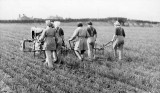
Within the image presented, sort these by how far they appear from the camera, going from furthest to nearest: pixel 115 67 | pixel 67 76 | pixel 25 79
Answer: pixel 115 67 → pixel 67 76 → pixel 25 79

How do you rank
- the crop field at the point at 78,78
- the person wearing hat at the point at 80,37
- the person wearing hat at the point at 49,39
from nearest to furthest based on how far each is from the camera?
the crop field at the point at 78,78 → the person wearing hat at the point at 49,39 → the person wearing hat at the point at 80,37

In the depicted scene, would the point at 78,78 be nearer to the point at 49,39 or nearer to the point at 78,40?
the point at 49,39

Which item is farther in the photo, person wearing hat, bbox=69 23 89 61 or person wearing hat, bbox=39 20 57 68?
person wearing hat, bbox=69 23 89 61

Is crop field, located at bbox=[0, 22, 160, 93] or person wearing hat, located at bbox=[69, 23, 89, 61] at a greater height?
person wearing hat, located at bbox=[69, 23, 89, 61]

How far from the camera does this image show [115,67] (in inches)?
418

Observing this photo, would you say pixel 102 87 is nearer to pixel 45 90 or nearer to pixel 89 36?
pixel 45 90

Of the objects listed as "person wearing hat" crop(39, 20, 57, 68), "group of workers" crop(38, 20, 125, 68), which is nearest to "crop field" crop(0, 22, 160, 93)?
"person wearing hat" crop(39, 20, 57, 68)

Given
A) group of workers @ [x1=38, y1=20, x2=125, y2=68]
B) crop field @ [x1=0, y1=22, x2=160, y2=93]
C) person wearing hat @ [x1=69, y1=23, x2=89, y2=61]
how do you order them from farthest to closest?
person wearing hat @ [x1=69, y1=23, x2=89, y2=61], group of workers @ [x1=38, y1=20, x2=125, y2=68], crop field @ [x1=0, y1=22, x2=160, y2=93]

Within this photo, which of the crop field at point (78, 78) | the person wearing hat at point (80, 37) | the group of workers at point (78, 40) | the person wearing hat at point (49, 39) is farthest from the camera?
the person wearing hat at point (80, 37)

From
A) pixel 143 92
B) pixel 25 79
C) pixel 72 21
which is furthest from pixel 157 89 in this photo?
pixel 72 21

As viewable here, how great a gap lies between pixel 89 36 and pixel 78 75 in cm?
374

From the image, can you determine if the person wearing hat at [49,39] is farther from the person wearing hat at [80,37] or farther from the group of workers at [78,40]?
the person wearing hat at [80,37]

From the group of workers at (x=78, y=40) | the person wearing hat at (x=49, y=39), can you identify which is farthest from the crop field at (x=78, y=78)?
the group of workers at (x=78, y=40)

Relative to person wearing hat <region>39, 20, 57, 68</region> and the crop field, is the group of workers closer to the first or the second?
person wearing hat <region>39, 20, 57, 68</region>
